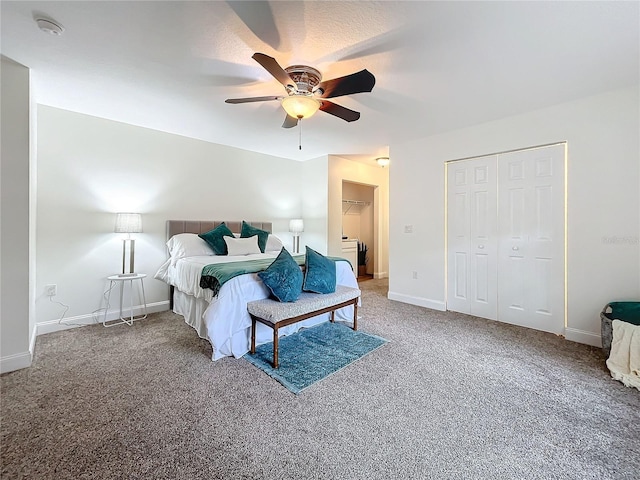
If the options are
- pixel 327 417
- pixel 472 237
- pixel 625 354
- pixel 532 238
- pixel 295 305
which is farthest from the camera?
pixel 472 237

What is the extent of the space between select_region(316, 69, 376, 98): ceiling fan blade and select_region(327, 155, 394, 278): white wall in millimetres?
2987

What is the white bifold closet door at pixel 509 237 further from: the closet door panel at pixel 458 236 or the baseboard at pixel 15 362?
the baseboard at pixel 15 362

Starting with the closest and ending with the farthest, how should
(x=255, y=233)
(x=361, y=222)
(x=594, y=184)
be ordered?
1. (x=594, y=184)
2. (x=255, y=233)
3. (x=361, y=222)

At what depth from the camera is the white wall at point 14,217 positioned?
2.28m

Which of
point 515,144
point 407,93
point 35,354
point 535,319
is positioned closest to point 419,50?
point 407,93

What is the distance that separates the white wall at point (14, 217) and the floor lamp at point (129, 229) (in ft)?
3.30

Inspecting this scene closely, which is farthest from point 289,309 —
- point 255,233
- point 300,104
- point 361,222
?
point 361,222

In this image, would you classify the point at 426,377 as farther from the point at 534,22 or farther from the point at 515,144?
the point at 515,144

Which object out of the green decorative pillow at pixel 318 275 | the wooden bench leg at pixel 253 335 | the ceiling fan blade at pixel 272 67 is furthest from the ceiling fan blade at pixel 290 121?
the wooden bench leg at pixel 253 335

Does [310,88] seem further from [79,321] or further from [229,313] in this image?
[79,321]

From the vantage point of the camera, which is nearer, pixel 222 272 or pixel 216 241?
pixel 222 272

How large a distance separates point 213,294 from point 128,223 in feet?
5.64

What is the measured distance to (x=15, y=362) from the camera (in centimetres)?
229

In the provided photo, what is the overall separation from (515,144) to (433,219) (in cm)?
134
